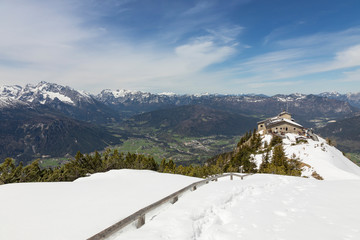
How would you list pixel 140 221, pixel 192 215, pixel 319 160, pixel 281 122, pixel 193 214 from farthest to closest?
pixel 281 122
pixel 319 160
pixel 193 214
pixel 192 215
pixel 140 221

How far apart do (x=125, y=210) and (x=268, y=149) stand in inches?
3048

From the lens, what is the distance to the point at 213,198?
1365 centimetres

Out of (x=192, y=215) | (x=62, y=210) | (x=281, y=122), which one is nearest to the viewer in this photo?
(x=192, y=215)

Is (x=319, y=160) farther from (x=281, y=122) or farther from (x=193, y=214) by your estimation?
(x=193, y=214)

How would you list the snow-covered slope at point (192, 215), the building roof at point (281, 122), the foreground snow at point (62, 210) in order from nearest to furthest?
1. the snow-covered slope at point (192, 215)
2. the foreground snow at point (62, 210)
3. the building roof at point (281, 122)

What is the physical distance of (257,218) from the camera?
10.5m

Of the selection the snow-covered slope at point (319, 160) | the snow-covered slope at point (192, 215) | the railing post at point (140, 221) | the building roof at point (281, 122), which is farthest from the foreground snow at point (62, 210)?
the building roof at point (281, 122)

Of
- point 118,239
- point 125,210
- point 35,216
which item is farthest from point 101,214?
point 118,239

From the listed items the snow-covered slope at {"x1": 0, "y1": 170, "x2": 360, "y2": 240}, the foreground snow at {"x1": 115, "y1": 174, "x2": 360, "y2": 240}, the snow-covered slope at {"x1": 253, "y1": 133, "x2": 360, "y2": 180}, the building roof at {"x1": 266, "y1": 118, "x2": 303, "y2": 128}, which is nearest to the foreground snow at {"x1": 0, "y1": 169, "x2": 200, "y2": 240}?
the snow-covered slope at {"x1": 0, "y1": 170, "x2": 360, "y2": 240}

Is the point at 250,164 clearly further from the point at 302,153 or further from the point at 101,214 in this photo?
the point at 101,214

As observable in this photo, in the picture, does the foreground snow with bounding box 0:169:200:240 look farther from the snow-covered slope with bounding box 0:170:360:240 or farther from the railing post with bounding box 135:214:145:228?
the railing post with bounding box 135:214:145:228

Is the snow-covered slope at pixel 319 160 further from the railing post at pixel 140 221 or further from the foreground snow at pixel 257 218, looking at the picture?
the railing post at pixel 140 221

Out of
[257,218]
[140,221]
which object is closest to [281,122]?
[257,218]

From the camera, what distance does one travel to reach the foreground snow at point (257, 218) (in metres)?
8.44
